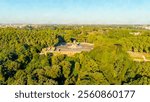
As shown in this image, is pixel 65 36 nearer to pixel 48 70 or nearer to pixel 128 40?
pixel 128 40

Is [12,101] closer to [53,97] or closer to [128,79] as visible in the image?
[53,97]

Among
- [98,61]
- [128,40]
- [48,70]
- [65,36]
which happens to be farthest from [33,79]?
[65,36]

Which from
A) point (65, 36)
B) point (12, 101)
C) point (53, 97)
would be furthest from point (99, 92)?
point (65, 36)

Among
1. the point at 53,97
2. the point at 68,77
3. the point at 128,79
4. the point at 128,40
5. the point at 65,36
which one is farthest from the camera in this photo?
the point at 65,36

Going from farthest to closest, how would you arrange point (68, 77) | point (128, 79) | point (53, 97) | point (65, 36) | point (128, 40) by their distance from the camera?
point (65, 36) < point (128, 40) < point (68, 77) < point (128, 79) < point (53, 97)

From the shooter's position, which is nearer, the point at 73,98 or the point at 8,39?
the point at 73,98

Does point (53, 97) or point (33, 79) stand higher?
point (53, 97)

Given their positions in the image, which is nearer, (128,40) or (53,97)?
(53,97)

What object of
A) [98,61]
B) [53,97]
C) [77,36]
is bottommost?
[77,36]

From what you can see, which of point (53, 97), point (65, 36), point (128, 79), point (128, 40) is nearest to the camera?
point (53, 97)
